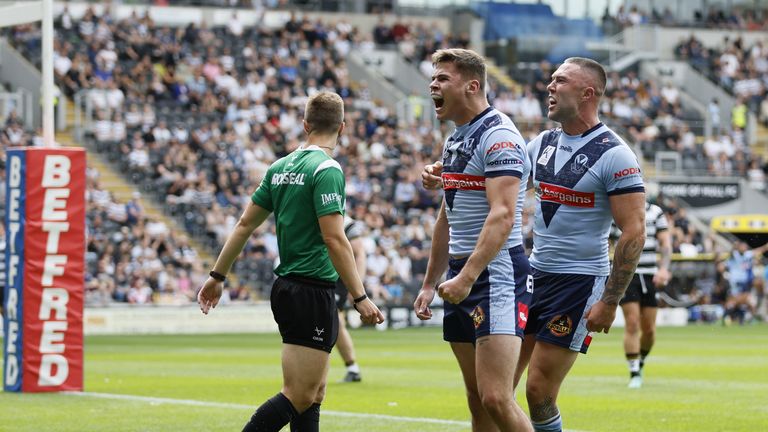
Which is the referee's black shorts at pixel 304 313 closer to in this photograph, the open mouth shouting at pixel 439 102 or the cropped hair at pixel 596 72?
the open mouth shouting at pixel 439 102

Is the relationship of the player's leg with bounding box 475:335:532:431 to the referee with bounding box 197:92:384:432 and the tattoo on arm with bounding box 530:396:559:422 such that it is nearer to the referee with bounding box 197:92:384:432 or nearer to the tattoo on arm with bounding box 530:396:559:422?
the tattoo on arm with bounding box 530:396:559:422

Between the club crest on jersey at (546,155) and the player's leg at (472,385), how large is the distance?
4.30 feet

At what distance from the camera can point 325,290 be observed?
29.9 feet

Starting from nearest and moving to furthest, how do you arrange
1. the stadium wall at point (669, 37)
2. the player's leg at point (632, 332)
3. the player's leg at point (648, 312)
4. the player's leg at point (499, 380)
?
Result: the player's leg at point (499, 380), the player's leg at point (632, 332), the player's leg at point (648, 312), the stadium wall at point (669, 37)

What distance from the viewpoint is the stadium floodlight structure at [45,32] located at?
52.6ft

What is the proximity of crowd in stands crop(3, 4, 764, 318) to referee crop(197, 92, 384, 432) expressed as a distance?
23.6 meters

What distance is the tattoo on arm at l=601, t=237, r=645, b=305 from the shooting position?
28.3 feet

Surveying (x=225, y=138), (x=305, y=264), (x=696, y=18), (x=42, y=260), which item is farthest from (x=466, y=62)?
(x=696, y=18)

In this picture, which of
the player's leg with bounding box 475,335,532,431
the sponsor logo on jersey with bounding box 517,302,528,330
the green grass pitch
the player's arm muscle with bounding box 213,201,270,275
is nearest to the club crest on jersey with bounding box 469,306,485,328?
the player's leg with bounding box 475,335,532,431

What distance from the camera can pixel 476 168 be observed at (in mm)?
8477

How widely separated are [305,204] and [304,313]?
657mm

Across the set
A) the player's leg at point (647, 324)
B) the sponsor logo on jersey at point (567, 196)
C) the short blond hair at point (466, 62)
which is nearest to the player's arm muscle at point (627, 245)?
the sponsor logo on jersey at point (567, 196)

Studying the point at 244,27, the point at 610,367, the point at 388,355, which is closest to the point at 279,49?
the point at 244,27

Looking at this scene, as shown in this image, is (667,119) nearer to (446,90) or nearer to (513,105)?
(513,105)
